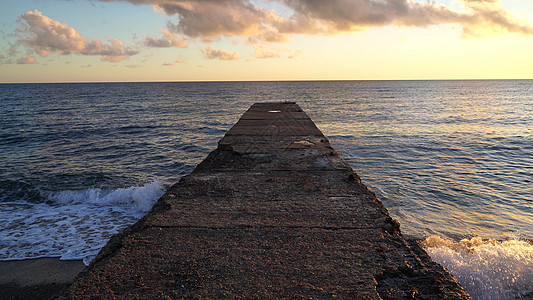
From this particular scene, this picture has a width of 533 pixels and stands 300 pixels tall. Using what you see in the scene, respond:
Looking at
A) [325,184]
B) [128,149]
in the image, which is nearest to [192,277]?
[325,184]

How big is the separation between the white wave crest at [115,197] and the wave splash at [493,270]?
6.22 meters

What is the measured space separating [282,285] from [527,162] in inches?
547

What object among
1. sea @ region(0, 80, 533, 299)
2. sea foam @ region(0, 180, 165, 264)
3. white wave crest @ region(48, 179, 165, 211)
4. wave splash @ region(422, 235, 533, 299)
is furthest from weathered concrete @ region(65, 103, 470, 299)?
white wave crest @ region(48, 179, 165, 211)

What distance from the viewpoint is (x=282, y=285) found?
1995mm

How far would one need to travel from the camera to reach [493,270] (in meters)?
4.29

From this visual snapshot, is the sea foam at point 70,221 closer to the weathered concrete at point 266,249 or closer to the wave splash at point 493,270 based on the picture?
the weathered concrete at point 266,249

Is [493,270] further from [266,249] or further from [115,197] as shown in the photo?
[115,197]

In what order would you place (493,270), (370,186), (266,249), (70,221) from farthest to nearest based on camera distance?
1. (370,186)
2. (70,221)
3. (493,270)
4. (266,249)

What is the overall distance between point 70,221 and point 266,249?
19.4 feet

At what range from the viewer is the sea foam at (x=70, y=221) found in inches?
212

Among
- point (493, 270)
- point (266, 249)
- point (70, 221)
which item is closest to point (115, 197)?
point (70, 221)

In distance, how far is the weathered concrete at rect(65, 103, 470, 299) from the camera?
1.99 metres

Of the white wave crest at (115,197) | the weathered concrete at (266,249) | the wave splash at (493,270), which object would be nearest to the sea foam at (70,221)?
the white wave crest at (115,197)

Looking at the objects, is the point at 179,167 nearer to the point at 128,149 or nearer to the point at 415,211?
the point at 128,149
